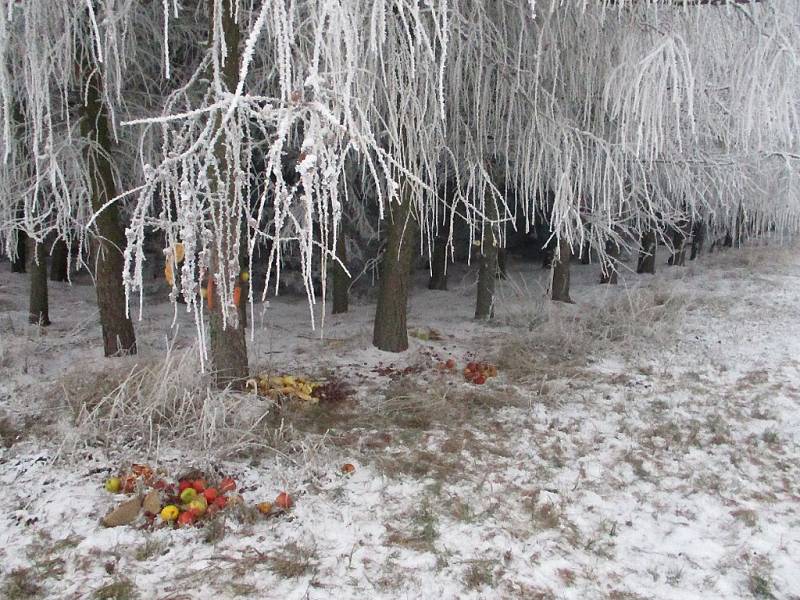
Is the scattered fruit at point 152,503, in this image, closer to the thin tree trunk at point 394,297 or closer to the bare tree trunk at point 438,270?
the thin tree trunk at point 394,297

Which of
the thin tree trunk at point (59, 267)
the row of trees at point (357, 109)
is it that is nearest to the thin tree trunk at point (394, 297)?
the row of trees at point (357, 109)

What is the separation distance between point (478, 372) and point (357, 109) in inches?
133

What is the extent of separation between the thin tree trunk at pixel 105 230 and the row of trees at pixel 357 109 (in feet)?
0.06

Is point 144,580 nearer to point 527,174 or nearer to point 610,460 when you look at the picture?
point 610,460

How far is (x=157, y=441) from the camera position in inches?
138

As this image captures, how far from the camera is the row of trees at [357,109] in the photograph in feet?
7.33

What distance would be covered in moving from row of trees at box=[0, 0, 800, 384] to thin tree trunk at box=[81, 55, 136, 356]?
2 cm

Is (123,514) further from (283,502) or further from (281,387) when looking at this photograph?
(281,387)

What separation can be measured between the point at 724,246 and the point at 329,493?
19490 mm

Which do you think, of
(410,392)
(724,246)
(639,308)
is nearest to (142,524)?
(410,392)

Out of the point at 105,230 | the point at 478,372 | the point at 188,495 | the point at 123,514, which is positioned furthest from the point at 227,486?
the point at 105,230

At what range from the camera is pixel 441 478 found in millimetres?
3512

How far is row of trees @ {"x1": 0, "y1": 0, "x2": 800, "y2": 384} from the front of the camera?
223 centimetres

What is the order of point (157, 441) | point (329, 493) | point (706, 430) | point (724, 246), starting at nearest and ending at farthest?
point (329, 493), point (157, 441), point (706, 430), point (724, 246)
